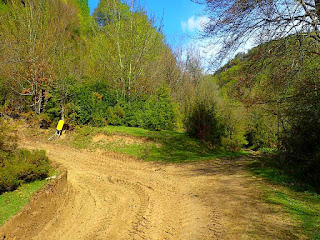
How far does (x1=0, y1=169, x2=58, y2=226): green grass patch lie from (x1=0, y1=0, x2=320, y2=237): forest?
26cm

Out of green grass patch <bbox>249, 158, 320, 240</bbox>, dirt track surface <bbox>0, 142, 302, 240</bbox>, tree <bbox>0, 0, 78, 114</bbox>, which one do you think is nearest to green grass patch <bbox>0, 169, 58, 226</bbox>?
dirt track surface <bbox>0, 142, 302, 240</bbox>

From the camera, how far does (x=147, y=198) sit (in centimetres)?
728

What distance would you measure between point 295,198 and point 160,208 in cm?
380

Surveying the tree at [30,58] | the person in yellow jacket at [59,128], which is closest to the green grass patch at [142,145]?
the person in yellow jacket at [59,128]

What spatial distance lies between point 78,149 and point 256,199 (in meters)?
11.2

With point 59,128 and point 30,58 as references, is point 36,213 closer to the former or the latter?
point 59,128

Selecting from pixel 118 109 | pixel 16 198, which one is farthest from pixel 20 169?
pixel 118 109

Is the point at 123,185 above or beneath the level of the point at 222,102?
beneath

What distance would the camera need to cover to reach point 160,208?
6.48 metres

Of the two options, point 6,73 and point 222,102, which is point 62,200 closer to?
point 6,73

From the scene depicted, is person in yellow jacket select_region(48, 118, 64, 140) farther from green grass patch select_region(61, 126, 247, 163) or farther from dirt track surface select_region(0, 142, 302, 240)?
dirt track surface select_region(0, 142, 302, 240)

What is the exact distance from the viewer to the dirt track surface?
16.4 ft

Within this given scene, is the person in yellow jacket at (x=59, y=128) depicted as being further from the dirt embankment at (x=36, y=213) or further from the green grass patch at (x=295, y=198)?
the green grass patch at (x=295, y=198)

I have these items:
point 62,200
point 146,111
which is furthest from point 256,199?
point 146,111
